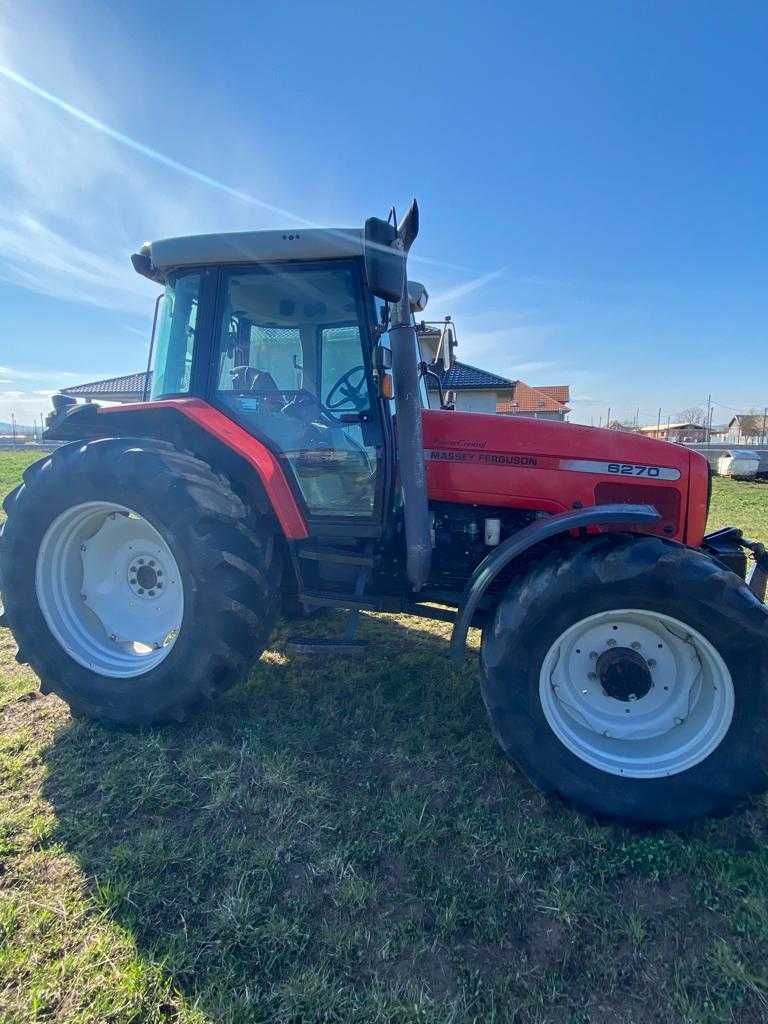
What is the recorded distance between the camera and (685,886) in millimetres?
1793

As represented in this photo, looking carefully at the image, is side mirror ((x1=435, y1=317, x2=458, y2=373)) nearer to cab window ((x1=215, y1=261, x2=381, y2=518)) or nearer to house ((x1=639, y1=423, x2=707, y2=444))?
cab window ((x1=215, y1=261, x2=381, y2=518))

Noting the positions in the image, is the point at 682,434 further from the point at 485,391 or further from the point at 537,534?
the point at 537,534

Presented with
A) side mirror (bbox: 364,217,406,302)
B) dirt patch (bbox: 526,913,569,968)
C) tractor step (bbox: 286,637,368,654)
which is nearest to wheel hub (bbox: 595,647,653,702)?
dirt patch (bbox: 526,913,569,968)

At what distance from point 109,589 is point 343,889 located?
1.86 metres

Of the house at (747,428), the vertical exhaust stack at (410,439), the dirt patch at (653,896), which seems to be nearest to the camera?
the dirt patch at (653,896)

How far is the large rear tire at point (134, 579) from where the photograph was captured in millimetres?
2445

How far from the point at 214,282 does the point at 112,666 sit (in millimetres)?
1947

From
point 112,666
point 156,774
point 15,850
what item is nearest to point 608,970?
point 156,774

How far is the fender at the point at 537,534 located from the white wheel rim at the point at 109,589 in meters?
1.36

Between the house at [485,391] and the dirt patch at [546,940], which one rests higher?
the house at [485,391]

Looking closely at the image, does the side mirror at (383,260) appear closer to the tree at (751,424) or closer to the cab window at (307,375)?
the cab window at (307,375)

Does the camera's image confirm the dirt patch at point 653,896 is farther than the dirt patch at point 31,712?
No

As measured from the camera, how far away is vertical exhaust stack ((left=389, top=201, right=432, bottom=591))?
237 cm

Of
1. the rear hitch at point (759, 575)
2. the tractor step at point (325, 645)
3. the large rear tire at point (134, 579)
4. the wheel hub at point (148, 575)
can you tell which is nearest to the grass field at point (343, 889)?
the large rear tire at point (134, 579)
